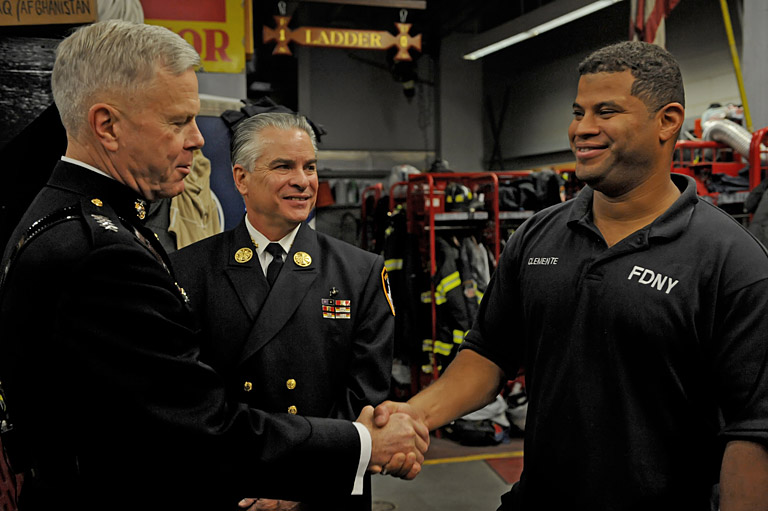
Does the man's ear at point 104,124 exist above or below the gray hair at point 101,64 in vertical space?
below

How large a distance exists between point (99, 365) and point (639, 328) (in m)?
1.17

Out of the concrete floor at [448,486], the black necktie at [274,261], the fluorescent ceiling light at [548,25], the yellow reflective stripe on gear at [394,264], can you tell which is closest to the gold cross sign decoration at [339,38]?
the yellow reflective stripe on gear at [394,264]

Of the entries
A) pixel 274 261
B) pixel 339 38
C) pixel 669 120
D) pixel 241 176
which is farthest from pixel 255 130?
pixel 339 38

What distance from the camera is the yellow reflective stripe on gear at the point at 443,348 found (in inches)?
219

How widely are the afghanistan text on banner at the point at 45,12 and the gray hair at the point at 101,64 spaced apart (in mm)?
1697

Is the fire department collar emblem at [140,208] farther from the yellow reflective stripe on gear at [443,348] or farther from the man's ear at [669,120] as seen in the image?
the yellow reflective stripe on gear at [443,348]

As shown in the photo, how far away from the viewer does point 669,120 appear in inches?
65.7

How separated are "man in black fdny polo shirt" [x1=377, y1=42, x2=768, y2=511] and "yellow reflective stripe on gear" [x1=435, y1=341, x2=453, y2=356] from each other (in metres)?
3.73

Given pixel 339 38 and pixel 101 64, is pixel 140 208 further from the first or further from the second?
pixel 339 38

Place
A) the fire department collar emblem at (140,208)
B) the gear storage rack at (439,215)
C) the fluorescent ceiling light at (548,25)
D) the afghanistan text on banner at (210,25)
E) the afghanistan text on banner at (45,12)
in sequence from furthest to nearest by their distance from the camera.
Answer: the fluorescent ceiling light at (548,25) < the gear storage rack at (439,215) < the afghanistan text on banner at (210,25) < the afghanistan text on banner at (45,12) < the fire department collar emblem at (140,208)

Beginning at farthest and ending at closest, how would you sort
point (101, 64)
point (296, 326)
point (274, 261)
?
point (274, 261), point (296, 326), point (101, 64)

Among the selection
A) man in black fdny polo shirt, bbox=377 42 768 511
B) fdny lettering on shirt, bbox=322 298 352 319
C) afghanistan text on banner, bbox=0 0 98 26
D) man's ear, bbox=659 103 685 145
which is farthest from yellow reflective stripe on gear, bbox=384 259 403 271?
man's ear, bbox=659 103 685 145

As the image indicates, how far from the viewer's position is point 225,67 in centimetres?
430

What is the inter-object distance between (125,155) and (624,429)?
4.23 ft
